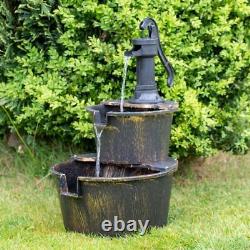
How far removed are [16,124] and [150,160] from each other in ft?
5.51

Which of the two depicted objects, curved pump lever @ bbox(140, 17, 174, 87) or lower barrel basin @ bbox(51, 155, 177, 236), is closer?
lower barrel basin @ bbox(51, 155, 177, 236)

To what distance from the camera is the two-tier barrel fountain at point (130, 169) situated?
388 cm

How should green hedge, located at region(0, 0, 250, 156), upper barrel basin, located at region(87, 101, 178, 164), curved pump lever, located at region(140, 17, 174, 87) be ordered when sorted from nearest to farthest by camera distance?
upper barrel basin, located at region(87, 101, 178, 164) < curved pump lever, located at region(140, 17, 174, 87) < green hedge, located at region(0, 0, 250, 156)

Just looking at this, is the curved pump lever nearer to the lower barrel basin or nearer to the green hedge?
the green hedge

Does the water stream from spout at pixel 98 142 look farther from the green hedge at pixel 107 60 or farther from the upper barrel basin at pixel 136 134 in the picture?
the green hedge at pixel 107 60

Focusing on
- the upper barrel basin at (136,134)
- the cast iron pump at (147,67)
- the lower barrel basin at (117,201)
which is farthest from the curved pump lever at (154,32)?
the lower barrel basin at (117,201)

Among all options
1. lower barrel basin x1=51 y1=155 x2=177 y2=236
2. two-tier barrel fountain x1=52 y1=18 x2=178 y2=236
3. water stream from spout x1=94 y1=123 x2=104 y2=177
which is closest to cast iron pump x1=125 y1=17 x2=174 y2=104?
two-tier barrel fountain x1=52 y1=18 x2=178 y2=236

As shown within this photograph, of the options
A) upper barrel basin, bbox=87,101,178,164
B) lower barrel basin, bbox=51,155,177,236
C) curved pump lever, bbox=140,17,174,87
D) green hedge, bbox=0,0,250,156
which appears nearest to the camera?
lower barrel basin, bbox=51,155,177,236

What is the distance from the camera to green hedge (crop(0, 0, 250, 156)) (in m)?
4.79

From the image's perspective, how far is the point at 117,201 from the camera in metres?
3.88

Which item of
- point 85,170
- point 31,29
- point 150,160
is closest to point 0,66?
point 31,29

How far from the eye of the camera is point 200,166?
5840mm

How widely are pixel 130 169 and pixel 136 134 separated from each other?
301 mm

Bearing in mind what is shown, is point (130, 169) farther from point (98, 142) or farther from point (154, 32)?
point (154, 32)
